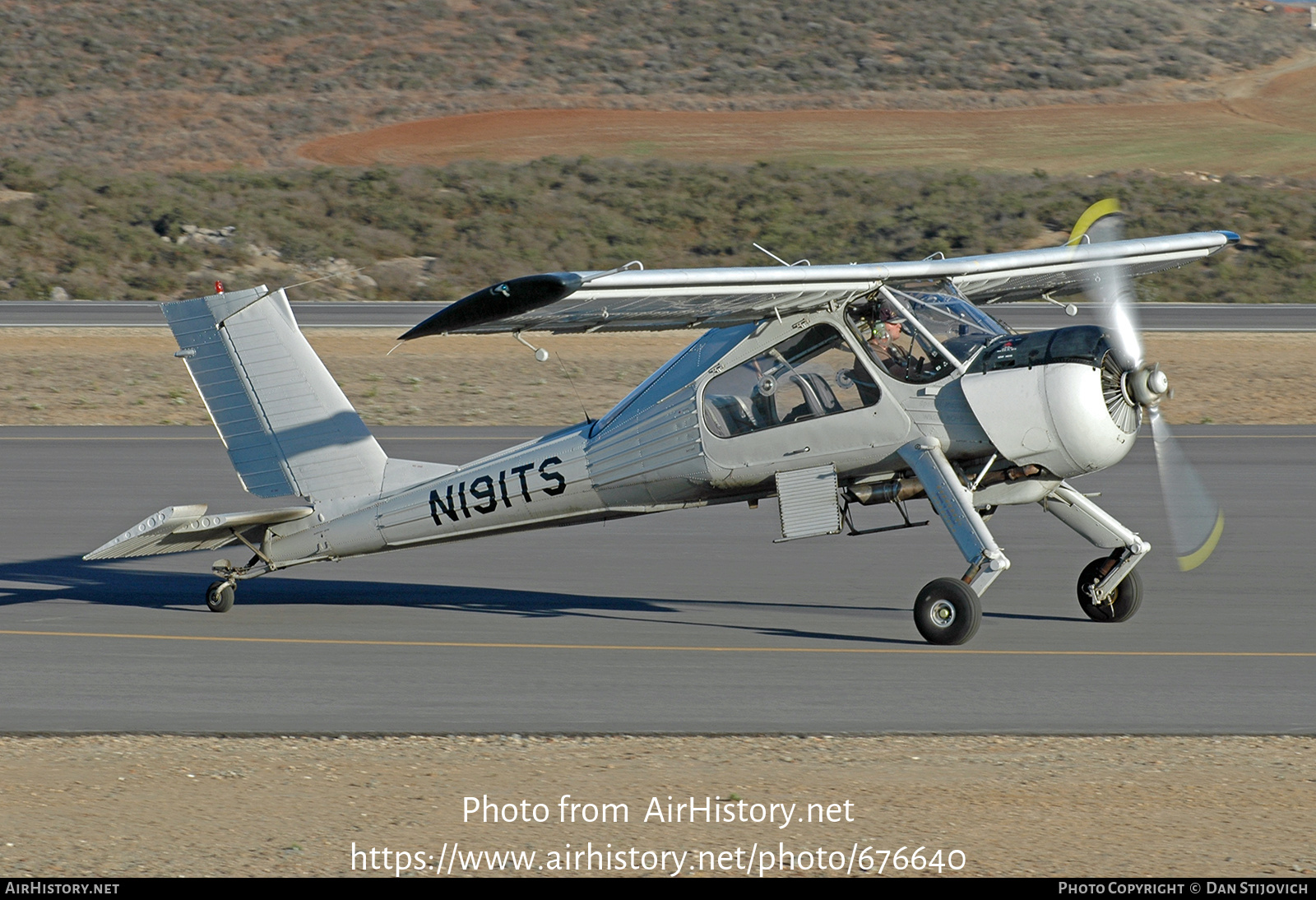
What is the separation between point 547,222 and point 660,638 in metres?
47.9

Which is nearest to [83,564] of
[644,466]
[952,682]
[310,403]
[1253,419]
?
[310,403]

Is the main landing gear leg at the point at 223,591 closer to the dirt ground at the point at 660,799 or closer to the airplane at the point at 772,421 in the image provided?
the airplane at the point at 772,421

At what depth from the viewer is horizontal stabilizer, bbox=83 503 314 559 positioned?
11.6 meters

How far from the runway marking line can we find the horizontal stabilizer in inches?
26.0

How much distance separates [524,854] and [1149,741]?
3770 millimetres

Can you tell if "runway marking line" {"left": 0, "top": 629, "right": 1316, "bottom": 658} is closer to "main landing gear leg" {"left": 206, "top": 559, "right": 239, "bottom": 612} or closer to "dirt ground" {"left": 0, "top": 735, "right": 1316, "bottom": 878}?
"main landing gear leg" {"left": 206, "top": 559, "right": 239, "bottom": 612}

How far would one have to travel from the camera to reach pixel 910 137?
75188 millimetres

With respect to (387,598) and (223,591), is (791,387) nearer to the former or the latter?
(387,598)

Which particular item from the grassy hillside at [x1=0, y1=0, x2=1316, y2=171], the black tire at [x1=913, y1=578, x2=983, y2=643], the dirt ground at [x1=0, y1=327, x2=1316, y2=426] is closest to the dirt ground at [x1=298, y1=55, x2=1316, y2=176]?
the grassy hillside at [x1=0, y1=0, x2=1316, y2=171]

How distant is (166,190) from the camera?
196 ft

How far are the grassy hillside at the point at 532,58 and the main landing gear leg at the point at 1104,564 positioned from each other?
67.5 metres

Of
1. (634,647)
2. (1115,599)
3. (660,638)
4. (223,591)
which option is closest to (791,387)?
(660,638)

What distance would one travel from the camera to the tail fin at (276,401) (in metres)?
12.3

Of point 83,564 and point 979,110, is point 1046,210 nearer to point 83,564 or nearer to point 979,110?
point 979,110
